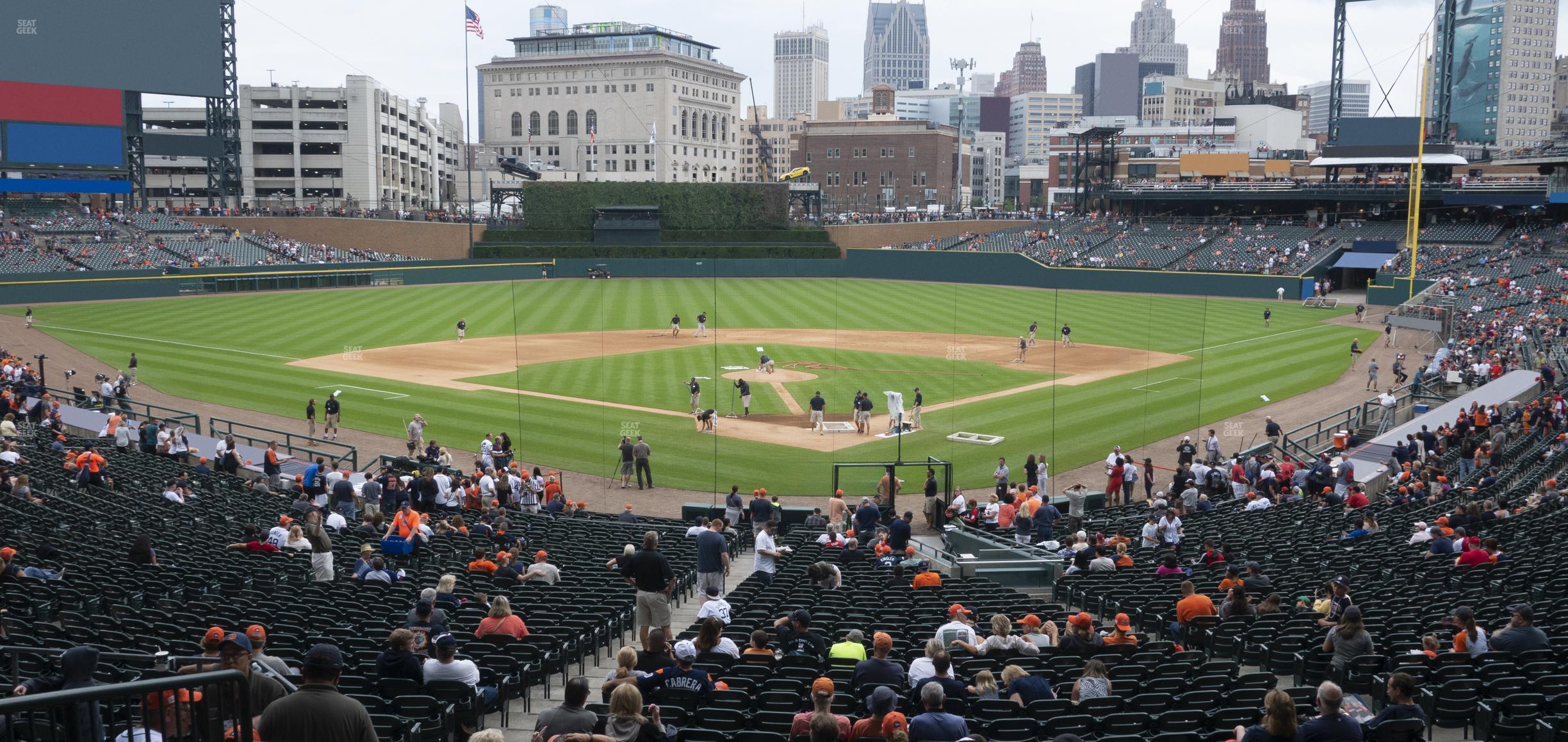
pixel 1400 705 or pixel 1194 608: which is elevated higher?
pixel 1400 705

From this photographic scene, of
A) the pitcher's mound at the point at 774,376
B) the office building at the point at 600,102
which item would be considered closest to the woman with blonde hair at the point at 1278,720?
the pitcher's mound at the point at 774,376

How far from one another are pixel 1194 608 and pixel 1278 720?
17.2ft

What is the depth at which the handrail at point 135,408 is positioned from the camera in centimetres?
2902

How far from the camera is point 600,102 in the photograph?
497 ft

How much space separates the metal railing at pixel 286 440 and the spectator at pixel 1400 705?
23.0 meters

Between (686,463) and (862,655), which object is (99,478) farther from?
(862,655)

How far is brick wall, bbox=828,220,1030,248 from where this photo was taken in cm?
9356

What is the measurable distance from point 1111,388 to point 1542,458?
1565 cm

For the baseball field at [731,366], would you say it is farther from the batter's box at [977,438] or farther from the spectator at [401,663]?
the spectator at [401,663]

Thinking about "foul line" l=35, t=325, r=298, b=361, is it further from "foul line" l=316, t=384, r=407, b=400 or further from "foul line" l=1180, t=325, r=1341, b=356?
"foul line" l=1180, t=325, r=1341, b=356

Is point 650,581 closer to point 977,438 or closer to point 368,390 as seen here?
point 977,438

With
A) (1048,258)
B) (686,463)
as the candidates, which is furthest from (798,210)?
(686,463)

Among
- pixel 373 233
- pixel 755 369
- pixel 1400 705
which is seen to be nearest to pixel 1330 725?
pixel 1400 705

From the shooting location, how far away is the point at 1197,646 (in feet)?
39.6
